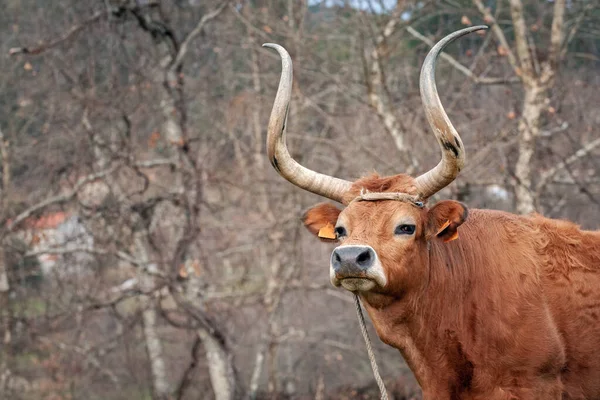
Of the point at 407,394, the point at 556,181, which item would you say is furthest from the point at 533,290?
the point at 407,394

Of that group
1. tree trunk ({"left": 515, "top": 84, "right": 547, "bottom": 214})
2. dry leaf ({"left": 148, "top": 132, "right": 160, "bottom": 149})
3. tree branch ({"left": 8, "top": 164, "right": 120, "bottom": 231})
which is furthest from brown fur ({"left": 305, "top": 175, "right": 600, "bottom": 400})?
dry leaf ({"left": 148, "top": 132, "right": 160, "bottom": 149})

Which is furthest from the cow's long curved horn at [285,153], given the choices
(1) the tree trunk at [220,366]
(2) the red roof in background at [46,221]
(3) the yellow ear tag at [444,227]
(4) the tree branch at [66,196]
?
(2) the red roof in background at [46,221]

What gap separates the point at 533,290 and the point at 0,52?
12.1 metres

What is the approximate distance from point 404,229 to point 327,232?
596 mm

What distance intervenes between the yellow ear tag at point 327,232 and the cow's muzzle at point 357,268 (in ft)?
2.21

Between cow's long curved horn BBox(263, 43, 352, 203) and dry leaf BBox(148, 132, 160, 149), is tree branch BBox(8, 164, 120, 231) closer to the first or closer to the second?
dry leaf BBox(148, 132, 160, 149)

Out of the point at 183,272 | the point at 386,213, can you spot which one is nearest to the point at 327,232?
the point at 386,213

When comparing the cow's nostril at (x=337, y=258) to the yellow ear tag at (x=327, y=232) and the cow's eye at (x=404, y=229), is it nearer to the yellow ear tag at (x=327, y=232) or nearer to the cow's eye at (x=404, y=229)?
the cow's eye at (x=404, y=229)

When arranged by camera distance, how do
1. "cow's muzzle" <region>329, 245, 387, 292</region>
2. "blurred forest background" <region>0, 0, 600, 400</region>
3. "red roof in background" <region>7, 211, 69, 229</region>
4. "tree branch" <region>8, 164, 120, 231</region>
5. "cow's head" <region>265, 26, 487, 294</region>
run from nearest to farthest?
1. "cow's muzzle" <region>329, 245, 387, 292</region>
2. "cow's head" <region>265, 26, 487, 294</region>
3. "blurred forest background" <region>0, 0, 600, 400</region>
4. "tree branch" <region>8, 164, 120, 231</region>
5. "red roof in background" <region>7, 211, 69, 229</region>

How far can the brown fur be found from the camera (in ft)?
15.9

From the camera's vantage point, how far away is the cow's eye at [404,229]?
4797 mm

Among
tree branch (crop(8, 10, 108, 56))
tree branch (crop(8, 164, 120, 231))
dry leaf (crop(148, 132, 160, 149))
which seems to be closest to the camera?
tree branch (crop(8, 10, 108, 56))

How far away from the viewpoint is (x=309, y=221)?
5.30 meters

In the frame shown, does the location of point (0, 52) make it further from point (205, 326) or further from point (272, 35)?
point (205, 326)
